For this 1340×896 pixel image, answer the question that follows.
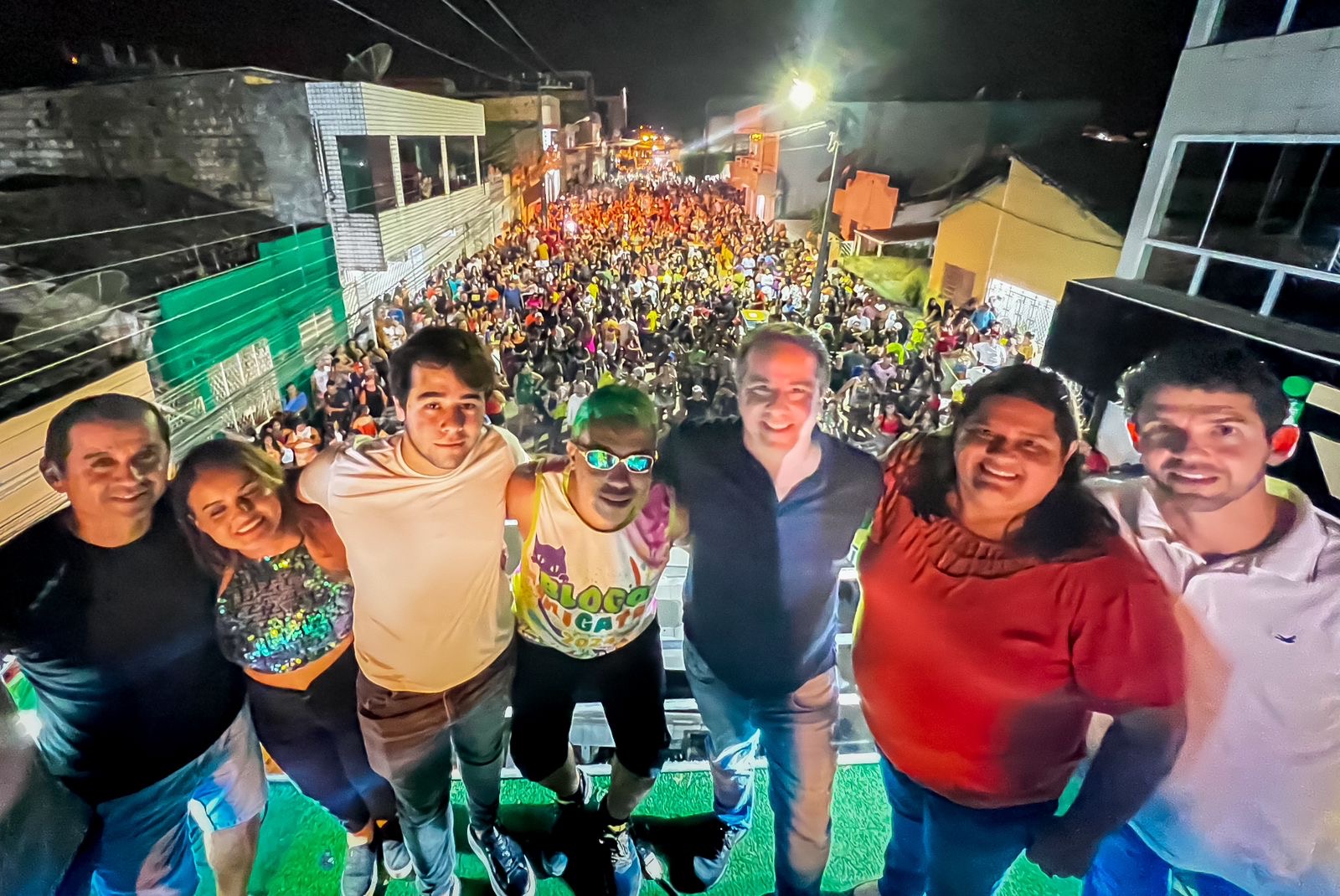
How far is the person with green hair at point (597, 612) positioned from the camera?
1426mm

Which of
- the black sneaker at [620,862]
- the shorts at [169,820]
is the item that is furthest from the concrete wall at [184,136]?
the black sneaker at [620,862]

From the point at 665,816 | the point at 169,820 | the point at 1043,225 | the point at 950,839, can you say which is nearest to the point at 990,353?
the point at 1043,225

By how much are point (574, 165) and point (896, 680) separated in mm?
1402

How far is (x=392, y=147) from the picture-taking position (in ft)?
4.50

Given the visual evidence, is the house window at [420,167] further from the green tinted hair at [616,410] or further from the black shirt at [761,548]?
the black shirt at [761,548]

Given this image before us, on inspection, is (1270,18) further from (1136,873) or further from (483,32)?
(1136,873)

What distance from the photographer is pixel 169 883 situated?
65.1 inches

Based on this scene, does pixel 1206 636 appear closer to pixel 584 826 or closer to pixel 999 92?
pixel 999 92

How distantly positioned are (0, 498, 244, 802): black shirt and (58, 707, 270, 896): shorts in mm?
40

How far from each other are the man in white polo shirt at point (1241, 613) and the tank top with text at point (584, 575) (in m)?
0.98

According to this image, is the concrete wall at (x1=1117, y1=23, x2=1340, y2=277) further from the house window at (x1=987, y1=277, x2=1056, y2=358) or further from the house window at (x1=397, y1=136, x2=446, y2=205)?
the house window at (x1=397, y1=136, x2=446, y2=205)

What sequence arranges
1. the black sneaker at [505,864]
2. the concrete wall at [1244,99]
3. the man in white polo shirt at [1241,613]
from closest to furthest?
the concrete wall at [1244,99], the man in white polo shirt at [1241,613], the black sneaker at [505,864]

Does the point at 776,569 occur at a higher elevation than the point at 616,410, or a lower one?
lower

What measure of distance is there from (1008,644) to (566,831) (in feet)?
4.24
